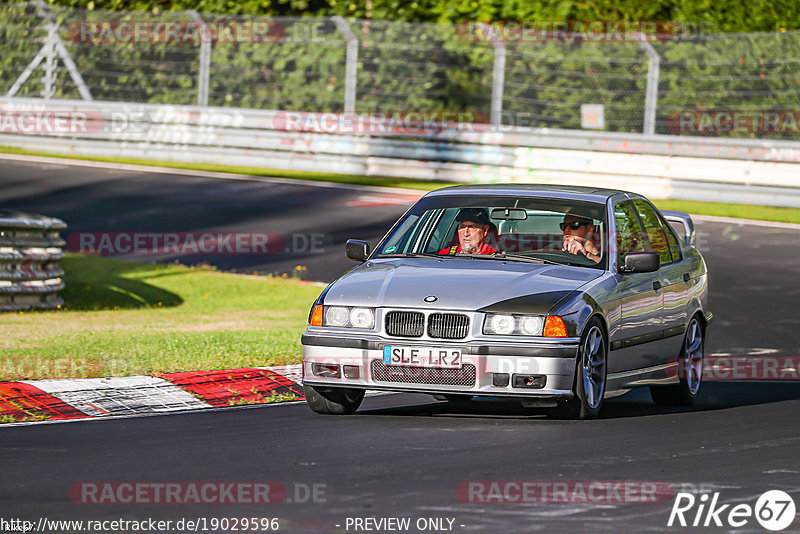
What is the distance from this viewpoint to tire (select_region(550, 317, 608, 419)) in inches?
344

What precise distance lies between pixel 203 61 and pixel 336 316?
67.5 ft

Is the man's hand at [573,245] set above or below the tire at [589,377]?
above

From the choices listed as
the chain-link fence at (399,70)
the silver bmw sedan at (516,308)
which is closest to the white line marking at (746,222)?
the chain-link fence at (399,70)

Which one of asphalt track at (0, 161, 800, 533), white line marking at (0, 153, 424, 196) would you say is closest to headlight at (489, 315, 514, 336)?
asphalt track at (0, 161, 800, 533)

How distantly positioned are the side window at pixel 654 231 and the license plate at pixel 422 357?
263 cm

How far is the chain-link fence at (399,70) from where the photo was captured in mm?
24859

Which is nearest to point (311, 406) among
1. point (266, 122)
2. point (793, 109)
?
point (793, 109)

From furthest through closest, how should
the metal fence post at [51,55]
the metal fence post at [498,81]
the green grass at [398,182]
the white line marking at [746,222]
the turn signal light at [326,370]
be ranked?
the metal fence post at [51,55], the metal fence post at [498,81], the green grass at [398,182], the white line marking at [746,222], the turn signal light at [326,370]

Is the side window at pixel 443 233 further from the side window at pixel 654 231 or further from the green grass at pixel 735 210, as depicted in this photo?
the green grass at pixel 735 210

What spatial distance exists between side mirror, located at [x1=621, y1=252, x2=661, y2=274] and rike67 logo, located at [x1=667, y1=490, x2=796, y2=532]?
114 inches

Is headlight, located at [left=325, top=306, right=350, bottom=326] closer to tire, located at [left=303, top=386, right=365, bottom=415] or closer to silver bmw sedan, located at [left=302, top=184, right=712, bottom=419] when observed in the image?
silver bmw sedan, located at [left=302, top=184, right=712, bottom=419]

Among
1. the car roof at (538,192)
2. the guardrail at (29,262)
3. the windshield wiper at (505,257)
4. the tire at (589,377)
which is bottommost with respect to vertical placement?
the guardrail at (29,262)

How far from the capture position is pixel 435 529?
19.6 feet

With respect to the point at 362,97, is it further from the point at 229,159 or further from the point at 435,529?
the point at 435,529
